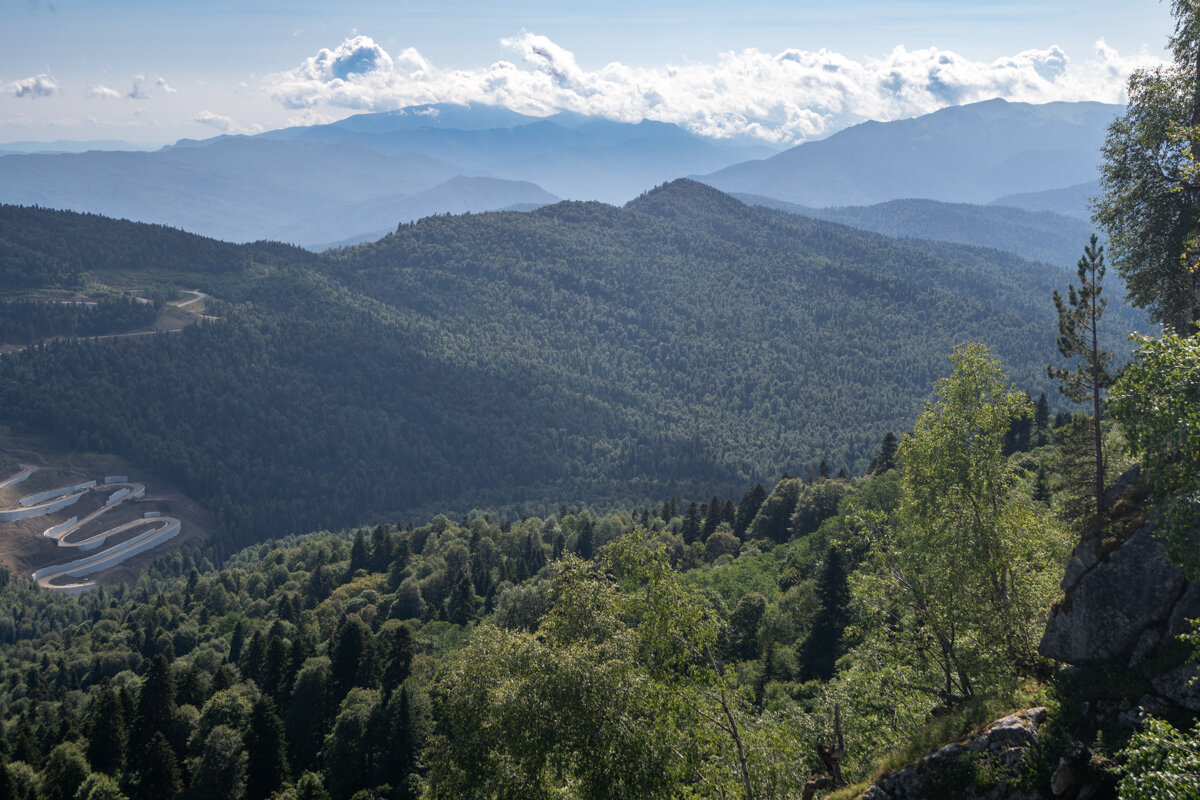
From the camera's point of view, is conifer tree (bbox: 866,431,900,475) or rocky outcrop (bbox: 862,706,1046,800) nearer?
rocky outcrop (bbox: 862,706,1046,800)

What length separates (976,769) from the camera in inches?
706

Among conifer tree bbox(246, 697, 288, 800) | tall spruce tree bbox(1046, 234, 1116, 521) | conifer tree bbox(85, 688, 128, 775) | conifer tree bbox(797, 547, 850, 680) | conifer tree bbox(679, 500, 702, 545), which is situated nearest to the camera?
tall spruce tree bbox(1046, 234, 1116, 521)

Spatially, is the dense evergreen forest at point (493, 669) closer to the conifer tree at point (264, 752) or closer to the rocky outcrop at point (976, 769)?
the conifer tree at point (264, 752)

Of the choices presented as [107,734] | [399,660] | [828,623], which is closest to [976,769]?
[828,623]

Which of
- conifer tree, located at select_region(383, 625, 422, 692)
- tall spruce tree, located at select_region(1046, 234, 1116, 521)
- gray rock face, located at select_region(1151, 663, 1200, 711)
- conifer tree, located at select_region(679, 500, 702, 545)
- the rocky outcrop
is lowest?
conifer tree, located at select_region(679, 500, 702, 545)

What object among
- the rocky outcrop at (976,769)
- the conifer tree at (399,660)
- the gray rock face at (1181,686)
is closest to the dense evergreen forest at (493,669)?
the conifer tree at (399,660)

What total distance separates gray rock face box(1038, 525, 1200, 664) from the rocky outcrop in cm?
239

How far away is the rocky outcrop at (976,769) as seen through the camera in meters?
17.6

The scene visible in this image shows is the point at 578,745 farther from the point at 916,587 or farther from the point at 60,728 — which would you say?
the point at 60,728

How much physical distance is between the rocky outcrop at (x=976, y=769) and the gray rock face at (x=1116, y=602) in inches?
94.1

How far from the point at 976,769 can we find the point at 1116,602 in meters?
6.05

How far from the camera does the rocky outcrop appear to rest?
17.6 meters

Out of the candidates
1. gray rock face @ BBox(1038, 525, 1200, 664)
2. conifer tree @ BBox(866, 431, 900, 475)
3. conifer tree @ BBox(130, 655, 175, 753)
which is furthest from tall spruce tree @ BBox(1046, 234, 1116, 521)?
conifer tree @ BBox(866, 431, 900, 475)

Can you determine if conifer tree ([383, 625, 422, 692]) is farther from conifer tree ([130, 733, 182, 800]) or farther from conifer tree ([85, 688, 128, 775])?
conifer tree ([85, 688, 128, 775])
